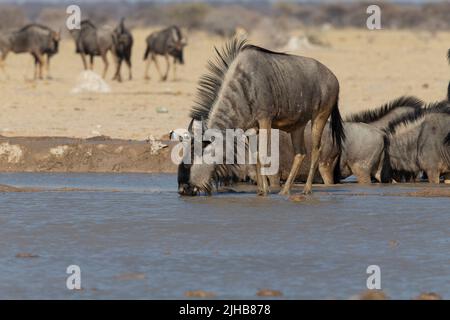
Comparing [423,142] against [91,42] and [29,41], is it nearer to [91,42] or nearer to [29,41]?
[91,42]

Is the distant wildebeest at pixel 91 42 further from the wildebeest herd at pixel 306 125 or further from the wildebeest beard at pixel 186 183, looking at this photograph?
the wildebeest beard at pixel 186 183

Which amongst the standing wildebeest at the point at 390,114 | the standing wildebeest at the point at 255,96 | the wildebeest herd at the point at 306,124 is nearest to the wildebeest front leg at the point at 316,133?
the wildebeest herd at the point at 306,124

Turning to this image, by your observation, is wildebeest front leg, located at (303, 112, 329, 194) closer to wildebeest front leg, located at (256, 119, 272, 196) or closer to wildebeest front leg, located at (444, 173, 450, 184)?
wildebeest front leg, located at (256, 119, 272, 196)

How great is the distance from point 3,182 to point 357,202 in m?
3.57

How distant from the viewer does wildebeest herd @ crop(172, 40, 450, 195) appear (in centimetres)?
929

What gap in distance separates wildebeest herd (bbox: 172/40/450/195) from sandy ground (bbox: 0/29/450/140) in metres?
3.36

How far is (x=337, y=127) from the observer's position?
414 inches

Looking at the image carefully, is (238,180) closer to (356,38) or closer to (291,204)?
(291,204)

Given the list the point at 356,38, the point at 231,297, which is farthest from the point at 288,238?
the point at 356,38

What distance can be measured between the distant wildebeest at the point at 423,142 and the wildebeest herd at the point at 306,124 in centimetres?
1

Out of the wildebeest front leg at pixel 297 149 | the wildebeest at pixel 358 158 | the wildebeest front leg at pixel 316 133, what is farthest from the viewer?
the wildebeest at pixel 358 158

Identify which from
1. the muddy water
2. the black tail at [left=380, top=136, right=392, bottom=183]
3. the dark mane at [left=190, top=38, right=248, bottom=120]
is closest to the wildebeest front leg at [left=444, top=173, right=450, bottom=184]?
the black tail at [left=380, top=136, right=392, bottom=183]

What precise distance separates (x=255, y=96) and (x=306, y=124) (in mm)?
1314

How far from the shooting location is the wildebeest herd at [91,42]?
90.8ft
